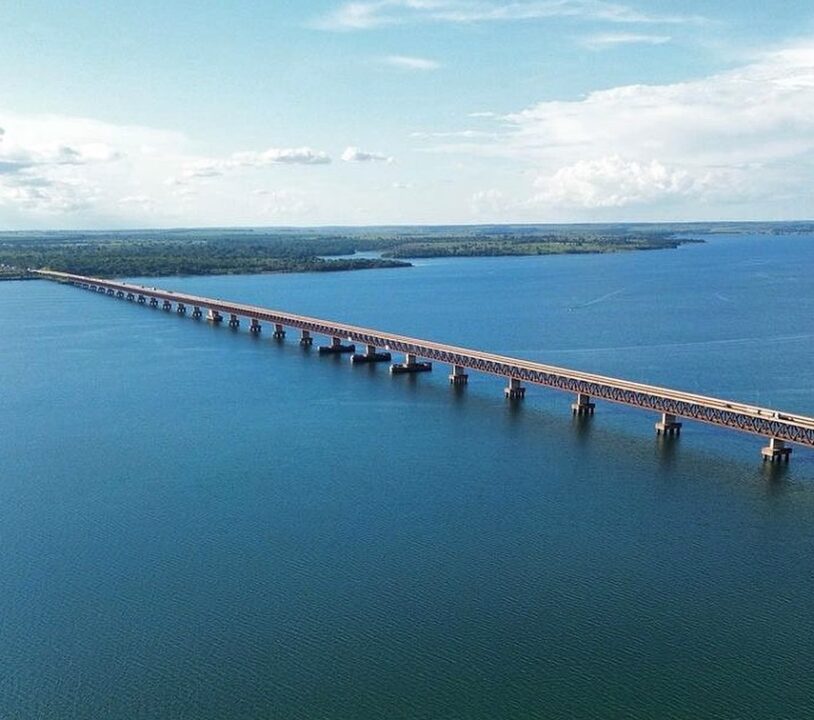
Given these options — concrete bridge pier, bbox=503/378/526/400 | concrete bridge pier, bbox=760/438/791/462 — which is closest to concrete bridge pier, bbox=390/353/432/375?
concrete bridge pier, bbox=503/378/526/400

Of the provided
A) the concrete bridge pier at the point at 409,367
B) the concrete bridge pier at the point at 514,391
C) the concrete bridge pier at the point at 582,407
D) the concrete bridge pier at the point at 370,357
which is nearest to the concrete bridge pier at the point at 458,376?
the concrete bridge pier at the point at 409,367

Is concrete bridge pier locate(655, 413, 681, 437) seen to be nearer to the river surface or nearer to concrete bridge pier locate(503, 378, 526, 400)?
the river surface

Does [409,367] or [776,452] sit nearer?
[776,452]

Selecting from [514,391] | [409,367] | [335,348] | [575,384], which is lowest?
[335,348]

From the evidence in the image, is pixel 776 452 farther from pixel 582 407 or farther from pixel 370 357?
pixel 370 357

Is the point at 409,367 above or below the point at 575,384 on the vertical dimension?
below

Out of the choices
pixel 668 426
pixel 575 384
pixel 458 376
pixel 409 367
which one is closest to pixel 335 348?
pixel 409 367

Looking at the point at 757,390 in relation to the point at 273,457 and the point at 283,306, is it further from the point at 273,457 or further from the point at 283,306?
the point at 283,306

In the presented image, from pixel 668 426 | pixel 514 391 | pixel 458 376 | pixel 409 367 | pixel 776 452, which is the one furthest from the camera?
pixel 409 367
